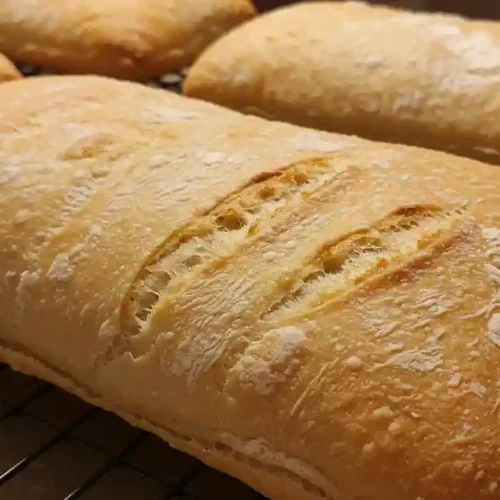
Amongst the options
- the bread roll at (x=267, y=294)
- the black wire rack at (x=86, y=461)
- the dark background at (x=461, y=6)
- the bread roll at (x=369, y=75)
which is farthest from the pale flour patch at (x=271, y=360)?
the dark background at (x=461, y=6)

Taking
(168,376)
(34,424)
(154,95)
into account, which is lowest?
(34,424)

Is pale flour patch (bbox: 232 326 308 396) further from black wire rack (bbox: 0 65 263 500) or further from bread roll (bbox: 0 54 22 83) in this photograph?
bread roll (bbox: 0 54 22 83)

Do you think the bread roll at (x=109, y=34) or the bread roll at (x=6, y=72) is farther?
the bread roll at (x=109, y=34)

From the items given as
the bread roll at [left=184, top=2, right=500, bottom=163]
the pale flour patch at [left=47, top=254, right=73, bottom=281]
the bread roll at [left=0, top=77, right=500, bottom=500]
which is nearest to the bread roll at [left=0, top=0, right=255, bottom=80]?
the bread roll at [left=184, top=2, right=500, bottom=163]

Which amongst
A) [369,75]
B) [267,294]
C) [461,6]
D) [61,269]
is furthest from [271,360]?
[461,6]

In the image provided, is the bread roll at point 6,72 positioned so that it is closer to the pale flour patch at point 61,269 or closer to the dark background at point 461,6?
the pale flour patch at point 61,269

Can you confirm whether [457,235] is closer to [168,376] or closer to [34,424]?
[168,376]

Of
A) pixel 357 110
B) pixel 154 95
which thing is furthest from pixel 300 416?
pixel 357 110
